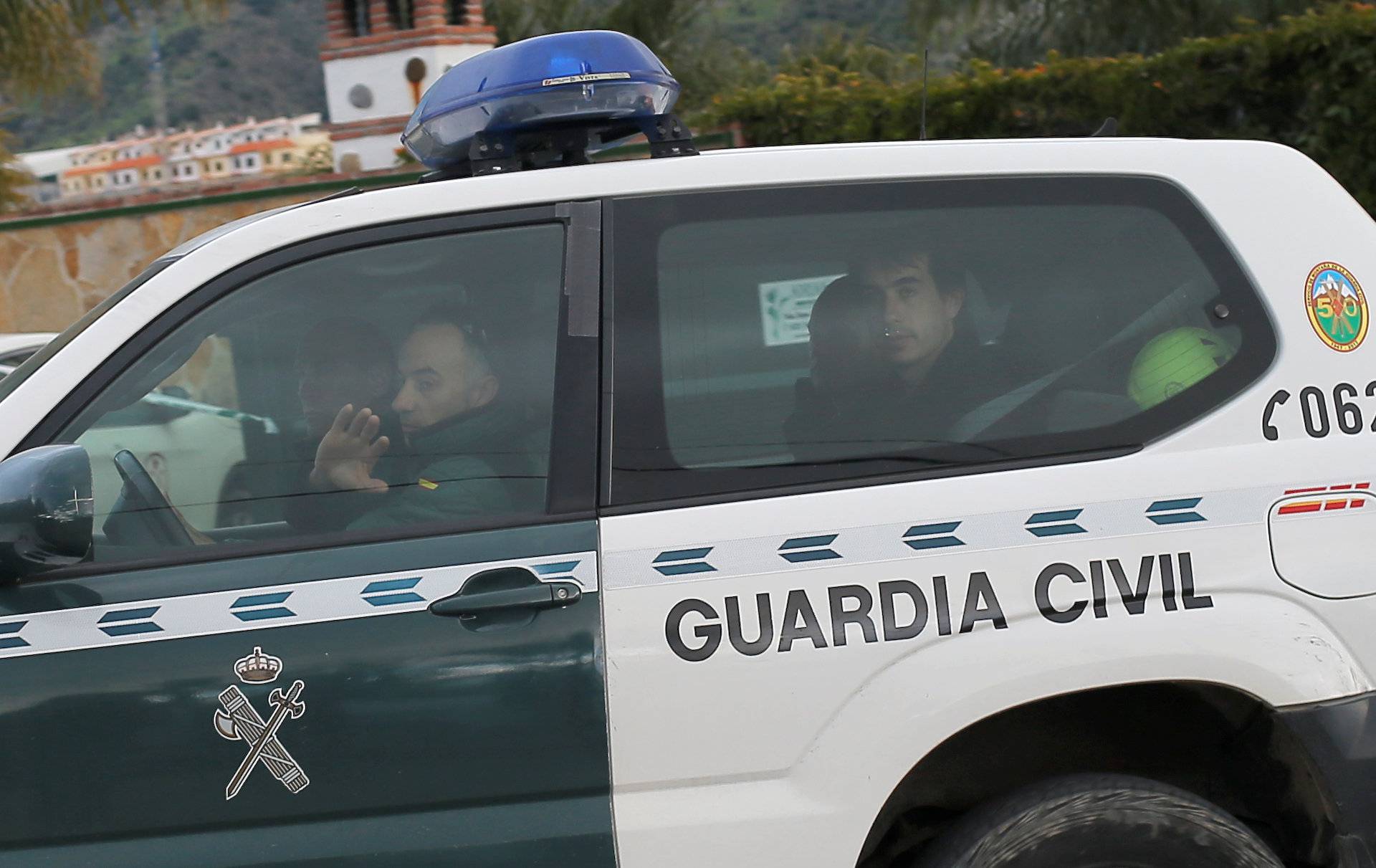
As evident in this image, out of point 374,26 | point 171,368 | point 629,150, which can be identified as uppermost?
point 374,26

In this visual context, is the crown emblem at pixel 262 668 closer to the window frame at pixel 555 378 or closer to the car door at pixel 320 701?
the car door at pixel 320 701

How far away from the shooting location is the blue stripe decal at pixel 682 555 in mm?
2285

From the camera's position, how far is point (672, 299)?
244cm

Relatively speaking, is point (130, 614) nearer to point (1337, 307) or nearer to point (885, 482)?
A: point (885, 482)

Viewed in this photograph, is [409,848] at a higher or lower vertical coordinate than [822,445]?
lower

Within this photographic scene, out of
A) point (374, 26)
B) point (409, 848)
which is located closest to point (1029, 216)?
point (409, 848)

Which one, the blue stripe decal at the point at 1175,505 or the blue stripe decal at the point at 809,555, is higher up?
the blue stripe decal at the point at 1175,505

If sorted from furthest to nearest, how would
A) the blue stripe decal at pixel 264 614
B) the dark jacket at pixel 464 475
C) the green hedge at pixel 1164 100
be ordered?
the green hedge at pixel 1164 100 → the dark jacket at pixel 464 475 → the blue stripe decal at pixel 264 614

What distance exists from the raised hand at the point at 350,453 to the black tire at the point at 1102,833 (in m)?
1.21

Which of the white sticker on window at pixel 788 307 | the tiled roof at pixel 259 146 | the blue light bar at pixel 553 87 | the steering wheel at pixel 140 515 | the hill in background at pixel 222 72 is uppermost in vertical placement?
the hill in background at pixel 222 72

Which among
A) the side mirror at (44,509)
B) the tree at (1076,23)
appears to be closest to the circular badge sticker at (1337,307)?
the side mirror at (44,509)

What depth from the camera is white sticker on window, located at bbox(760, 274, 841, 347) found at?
249cm

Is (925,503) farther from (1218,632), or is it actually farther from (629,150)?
(629,150)

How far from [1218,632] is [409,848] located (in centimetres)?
140
